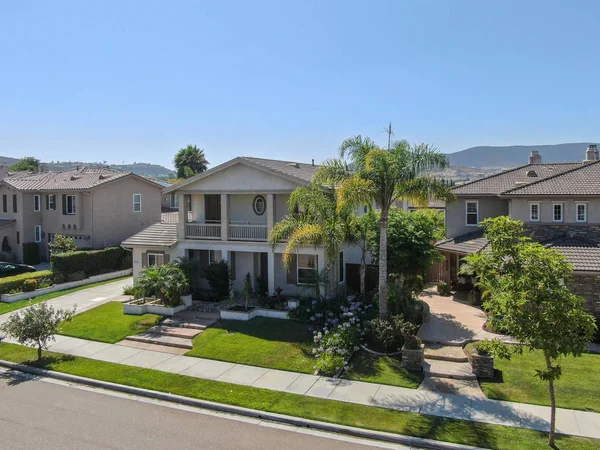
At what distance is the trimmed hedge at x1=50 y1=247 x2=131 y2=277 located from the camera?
28.8m

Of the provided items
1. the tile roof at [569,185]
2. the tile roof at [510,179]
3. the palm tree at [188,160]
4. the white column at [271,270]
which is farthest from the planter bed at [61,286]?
the palm tree at [188,160]

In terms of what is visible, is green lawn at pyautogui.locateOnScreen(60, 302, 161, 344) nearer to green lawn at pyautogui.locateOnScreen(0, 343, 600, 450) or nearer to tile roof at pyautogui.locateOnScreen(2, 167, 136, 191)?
green lawn at pyautogui.locateOnScreen(0, 343, 600, 450)

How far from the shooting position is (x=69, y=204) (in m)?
36.8

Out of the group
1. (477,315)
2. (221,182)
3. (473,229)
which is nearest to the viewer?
(477,315)

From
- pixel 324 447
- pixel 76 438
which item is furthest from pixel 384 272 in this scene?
pixel 76 438

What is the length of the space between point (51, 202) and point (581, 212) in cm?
3676

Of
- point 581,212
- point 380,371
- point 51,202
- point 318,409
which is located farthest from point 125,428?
point 51,202

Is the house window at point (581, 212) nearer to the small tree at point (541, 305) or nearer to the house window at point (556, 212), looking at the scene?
the house window at point (556, 212)

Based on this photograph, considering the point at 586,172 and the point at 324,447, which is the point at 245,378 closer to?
the point at 324,447

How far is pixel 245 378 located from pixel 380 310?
5677 mm

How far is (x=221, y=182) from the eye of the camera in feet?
77.8

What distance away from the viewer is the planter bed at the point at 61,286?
25.6 metres

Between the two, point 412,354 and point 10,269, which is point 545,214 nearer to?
point 412,354

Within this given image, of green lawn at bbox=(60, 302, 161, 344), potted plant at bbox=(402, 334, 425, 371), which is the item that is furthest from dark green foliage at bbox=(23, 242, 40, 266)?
potted plant at bbox=(402, 334, 425, 371)
